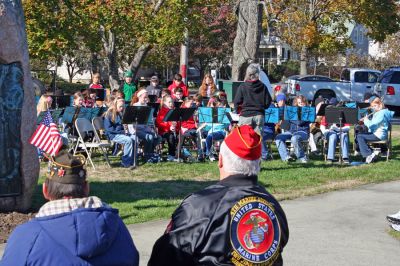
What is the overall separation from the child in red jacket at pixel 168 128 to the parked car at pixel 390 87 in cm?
1532

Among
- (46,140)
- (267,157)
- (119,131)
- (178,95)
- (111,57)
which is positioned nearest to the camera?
(46,140)

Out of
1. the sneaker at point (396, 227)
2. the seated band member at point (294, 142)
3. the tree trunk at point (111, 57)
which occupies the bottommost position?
the sneaker at point (396, 227)

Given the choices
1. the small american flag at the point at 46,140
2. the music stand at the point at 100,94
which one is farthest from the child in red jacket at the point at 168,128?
the small american flag at the point at 46,140

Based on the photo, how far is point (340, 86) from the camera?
32.5m

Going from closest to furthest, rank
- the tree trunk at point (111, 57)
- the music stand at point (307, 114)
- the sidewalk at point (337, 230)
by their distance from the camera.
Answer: the sidewalk at point (337, 230) → the music stand at point (307, 114) → the tree trunk at point (111, 57)

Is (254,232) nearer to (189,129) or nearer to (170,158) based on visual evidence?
(170,158)

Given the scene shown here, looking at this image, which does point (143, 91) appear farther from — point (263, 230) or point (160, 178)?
point (263, 230)

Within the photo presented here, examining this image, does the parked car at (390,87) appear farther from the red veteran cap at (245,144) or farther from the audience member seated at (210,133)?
the red veteran cap at (245,144)

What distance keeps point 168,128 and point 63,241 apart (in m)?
11.7

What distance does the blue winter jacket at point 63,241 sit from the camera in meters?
3.44

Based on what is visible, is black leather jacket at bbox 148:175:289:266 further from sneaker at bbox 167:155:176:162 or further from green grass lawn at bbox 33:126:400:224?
sneaker at bbox 167:155:176:162

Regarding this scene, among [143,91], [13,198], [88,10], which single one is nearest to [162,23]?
[88,10]

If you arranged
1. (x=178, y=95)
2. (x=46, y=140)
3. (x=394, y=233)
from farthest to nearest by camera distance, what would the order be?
(x=178, y=95) → (x=394, y=233) → (x=46, y=140)

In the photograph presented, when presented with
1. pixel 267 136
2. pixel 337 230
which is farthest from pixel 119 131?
pixel 337 230
